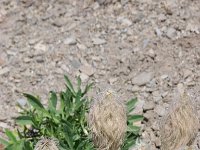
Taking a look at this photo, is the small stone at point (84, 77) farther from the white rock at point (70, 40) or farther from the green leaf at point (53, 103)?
the green leaf at point (53, 103)

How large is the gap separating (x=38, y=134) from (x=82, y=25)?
153cm

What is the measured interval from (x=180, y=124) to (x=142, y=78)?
2015 mm

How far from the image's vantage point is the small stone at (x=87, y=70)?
16.5 ft

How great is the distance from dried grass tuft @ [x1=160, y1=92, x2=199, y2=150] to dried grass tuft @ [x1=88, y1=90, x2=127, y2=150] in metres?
0.22

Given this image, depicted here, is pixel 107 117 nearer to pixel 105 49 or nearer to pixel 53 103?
pixel 53 103

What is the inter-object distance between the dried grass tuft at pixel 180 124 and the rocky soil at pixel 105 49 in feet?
Result: 5.03

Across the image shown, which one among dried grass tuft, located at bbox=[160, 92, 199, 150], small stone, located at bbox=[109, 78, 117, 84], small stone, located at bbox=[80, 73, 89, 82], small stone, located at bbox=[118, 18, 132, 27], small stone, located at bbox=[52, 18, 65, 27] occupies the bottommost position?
dried grass tuft, located at bbox=[160, 92, 199, 150]

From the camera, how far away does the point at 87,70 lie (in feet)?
16.6

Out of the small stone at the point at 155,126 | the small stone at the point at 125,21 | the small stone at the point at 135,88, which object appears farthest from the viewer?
the small stone at the point at 125,21

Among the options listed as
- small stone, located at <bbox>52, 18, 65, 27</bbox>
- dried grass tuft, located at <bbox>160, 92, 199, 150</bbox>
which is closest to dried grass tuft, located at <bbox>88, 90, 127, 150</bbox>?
dried grass tuft, located at <bbox>160, 92, 199, 150</bbox>

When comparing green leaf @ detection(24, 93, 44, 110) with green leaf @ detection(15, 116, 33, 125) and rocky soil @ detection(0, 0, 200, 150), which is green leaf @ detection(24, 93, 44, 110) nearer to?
green leaf @ detection(15, 116, 33, 125)

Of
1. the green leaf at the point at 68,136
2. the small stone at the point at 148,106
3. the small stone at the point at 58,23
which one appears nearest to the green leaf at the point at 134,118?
the small stone at the point at 148,106

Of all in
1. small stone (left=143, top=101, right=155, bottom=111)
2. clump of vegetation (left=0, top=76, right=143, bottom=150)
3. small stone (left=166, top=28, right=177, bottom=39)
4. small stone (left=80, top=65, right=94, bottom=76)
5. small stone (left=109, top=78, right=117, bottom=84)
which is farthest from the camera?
small stone (left=166, top=28, right=177, bottom=39)

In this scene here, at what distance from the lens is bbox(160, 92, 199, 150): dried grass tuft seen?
2844 millimetres
